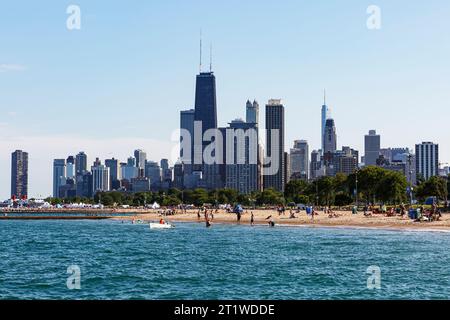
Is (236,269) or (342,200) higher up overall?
(342,200)

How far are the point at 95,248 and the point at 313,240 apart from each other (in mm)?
23358

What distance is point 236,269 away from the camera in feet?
150

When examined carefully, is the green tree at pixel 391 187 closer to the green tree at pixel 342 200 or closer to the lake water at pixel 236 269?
the green tree at pixel 342 200

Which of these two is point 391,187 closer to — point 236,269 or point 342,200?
point 342,200

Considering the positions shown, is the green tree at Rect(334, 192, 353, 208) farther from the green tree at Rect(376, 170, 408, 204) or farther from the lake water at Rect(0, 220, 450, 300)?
the lake water at Rect(0, 220, 450, 300)

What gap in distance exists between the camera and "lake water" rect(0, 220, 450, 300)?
35312 millimetres

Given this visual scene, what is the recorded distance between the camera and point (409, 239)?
7038 cm

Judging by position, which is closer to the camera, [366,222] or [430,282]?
[430,282]

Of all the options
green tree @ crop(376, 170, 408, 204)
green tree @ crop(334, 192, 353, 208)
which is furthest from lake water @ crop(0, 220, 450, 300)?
green tree @ crop(334, 192, 353, 208)

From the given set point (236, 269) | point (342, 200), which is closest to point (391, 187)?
point (342, 200)
